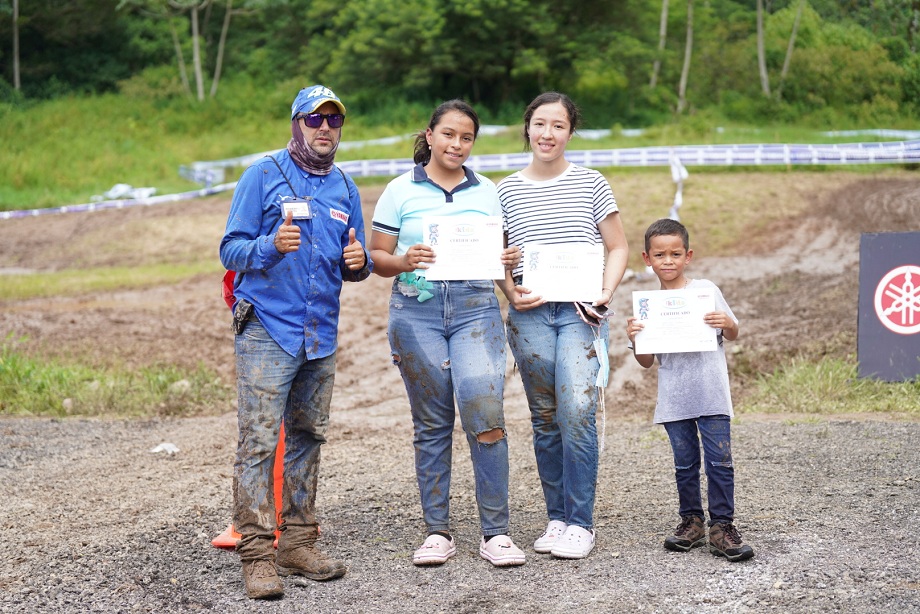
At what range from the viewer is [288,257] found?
467 centimetres

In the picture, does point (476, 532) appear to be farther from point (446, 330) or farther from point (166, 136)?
point (166, 136)

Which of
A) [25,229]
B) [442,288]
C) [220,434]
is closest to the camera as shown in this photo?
[442,288]

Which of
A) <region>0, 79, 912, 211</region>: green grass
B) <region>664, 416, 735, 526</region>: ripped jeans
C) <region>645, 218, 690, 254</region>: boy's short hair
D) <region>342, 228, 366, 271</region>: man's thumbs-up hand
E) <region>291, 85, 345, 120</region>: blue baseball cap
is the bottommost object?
<region>664, 416, 735, 526</region>: ripped jeans

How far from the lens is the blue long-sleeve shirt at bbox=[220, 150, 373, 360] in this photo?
461cm

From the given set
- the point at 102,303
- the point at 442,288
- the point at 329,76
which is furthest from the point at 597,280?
A: the point at 329,76

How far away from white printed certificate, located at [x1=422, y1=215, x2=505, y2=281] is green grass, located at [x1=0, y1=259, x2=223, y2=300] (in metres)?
13.3

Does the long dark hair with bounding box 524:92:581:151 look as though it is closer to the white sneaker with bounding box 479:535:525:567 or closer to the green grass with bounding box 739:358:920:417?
the white sneaker with bounding box 479:535:525:567

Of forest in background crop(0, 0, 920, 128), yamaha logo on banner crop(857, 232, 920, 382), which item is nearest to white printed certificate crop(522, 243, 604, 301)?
yamaha logo on banner crop(857, 232, 920, 382)

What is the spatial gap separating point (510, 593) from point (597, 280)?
146 centimetres

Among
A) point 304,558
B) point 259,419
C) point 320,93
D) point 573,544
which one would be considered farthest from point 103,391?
point 573,544

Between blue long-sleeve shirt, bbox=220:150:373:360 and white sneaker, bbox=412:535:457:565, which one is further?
white sneaker, bbox=412:535:457:565

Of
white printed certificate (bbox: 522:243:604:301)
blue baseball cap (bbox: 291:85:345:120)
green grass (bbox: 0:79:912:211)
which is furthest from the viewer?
green grass (bbox: 0:79:912:211)

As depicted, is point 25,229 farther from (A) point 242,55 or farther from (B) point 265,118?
(A) point 242,55

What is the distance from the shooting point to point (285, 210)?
4.54m
